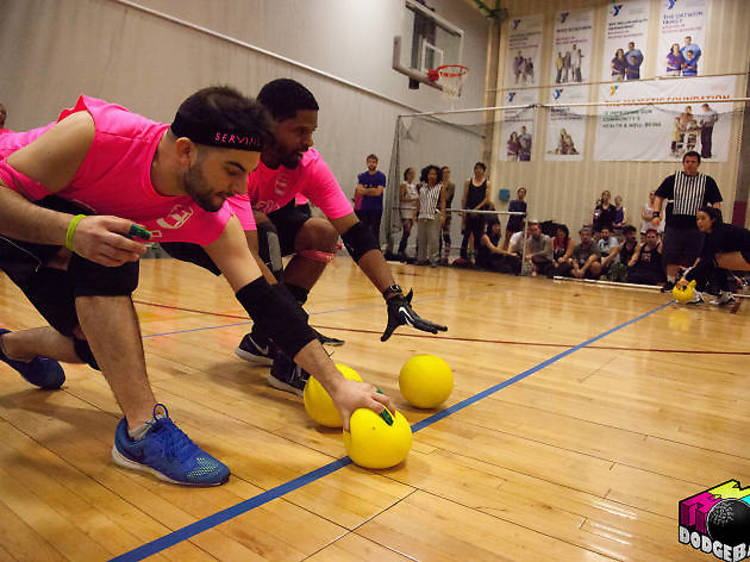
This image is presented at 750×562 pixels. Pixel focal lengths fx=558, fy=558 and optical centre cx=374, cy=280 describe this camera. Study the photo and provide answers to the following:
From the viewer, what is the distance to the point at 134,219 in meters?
1.62

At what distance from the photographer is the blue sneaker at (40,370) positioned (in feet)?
6.67

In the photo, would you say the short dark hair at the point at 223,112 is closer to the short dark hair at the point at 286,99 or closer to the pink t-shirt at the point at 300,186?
the short dark hair at the point at 286,99

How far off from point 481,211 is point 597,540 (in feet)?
25.8

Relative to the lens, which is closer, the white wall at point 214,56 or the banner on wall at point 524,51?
the white wall at point 214,56

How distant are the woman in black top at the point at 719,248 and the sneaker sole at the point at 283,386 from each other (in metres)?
5.02

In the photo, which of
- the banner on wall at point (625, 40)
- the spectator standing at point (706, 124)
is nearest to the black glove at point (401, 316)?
the spectator standing at point (706, 124)

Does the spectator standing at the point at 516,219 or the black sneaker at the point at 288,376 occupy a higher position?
the spectator standing at the point at 516,219

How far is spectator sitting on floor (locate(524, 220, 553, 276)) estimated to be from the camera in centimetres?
856

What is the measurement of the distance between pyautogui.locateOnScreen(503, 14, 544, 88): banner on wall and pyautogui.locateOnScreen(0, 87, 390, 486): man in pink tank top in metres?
12.2

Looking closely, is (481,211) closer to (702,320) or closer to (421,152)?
(421,152)

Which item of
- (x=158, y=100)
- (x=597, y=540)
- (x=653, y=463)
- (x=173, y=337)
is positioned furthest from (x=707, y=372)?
(x=158, y=100)

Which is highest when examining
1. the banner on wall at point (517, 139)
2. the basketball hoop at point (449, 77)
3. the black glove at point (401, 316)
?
the basketball hoop at point (449, 77)

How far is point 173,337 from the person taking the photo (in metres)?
3.11

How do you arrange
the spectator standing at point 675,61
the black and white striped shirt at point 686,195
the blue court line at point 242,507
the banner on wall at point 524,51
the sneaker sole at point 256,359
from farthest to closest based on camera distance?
1. the banner on wall at point 524,51
2. the spectator standing at point 675,61
3. the black and white striped shirt at point 686,195
4. the sneaker sole at point 256,359
5. the blue court line at point 242,507
